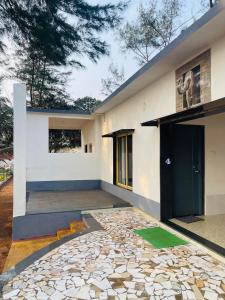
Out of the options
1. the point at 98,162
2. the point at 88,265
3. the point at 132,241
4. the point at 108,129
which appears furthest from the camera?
the point at 98,162

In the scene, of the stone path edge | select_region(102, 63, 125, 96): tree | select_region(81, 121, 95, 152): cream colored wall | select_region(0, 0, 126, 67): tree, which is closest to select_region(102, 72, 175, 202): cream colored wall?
the stone path edge

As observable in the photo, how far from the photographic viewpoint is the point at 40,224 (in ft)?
24.3

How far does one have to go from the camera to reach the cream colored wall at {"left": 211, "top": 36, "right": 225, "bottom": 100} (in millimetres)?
4395

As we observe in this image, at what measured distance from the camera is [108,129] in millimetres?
11656

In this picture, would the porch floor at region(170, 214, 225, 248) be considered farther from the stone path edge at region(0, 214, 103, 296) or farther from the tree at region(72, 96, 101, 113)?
the tree at region(72, 96, 101, 113)

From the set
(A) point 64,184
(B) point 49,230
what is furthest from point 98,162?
(B) point 49,230

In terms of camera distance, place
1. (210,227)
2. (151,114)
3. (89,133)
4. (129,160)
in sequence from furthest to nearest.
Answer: (89,133)
(129,160)
(151,114)
(210,227)

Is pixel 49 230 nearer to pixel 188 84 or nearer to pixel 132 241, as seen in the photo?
pixel 132 241

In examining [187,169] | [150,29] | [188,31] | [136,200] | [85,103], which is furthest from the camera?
[85,103]

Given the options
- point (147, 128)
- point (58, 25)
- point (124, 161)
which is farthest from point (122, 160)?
point (58, 25)

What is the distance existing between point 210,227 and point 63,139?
69.0ft

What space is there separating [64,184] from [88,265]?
8142 millimetres

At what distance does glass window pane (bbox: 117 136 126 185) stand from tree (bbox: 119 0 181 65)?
30.0ft

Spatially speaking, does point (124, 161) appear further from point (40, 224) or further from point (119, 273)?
point (119, 273)
